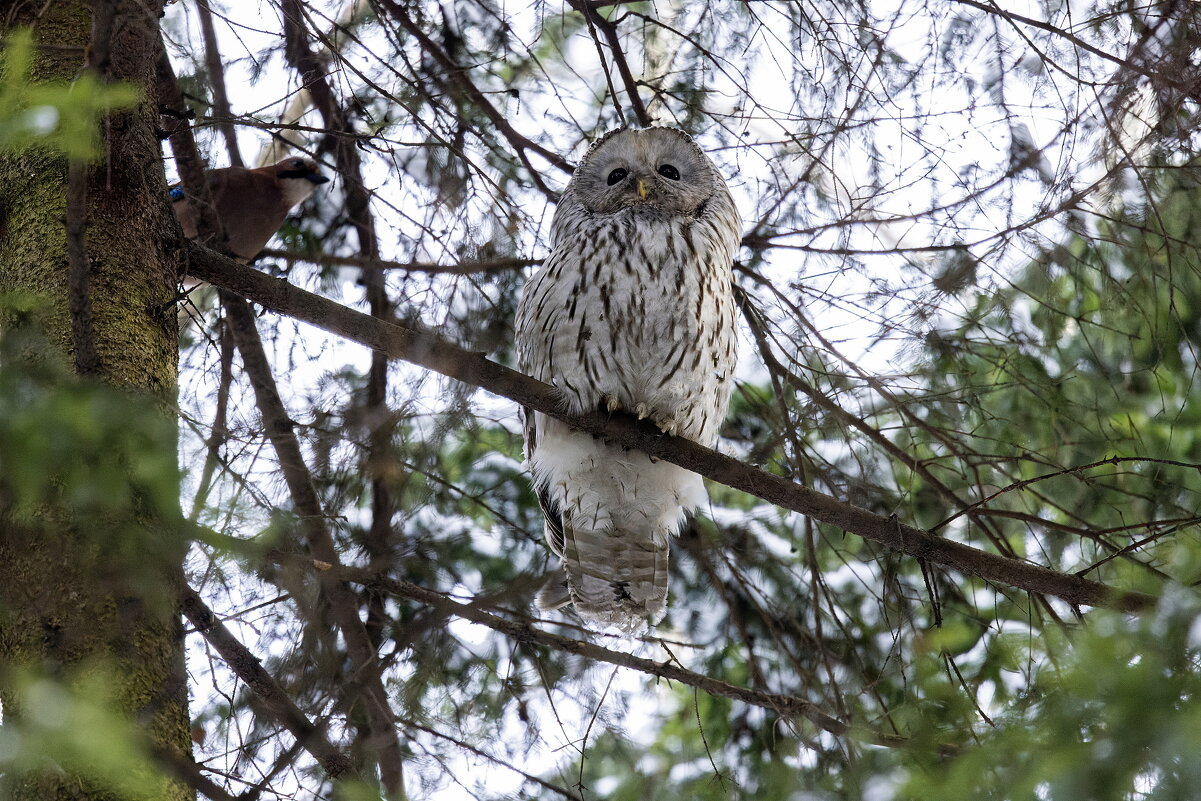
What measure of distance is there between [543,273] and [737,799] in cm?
166

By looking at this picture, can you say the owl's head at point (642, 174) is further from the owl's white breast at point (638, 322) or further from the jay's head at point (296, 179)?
the jay's head at point (296, 179)

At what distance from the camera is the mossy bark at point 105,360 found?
1.39 meters

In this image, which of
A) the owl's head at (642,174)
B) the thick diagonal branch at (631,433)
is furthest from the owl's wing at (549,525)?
the owl's head at (642,174)

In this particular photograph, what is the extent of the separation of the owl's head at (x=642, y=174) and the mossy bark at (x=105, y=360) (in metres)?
1.54

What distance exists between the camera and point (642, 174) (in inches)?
135

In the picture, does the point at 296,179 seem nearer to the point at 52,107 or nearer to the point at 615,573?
the point at 615,573

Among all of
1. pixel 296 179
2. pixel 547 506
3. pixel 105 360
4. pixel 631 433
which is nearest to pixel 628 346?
pixel 631 433

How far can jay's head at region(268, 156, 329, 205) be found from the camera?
4.24 metres

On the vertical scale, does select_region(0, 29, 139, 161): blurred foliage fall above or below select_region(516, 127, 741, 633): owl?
below

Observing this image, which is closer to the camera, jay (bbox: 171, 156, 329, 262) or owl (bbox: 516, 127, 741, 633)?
owl (bbox: 516, 127, 741, 633)

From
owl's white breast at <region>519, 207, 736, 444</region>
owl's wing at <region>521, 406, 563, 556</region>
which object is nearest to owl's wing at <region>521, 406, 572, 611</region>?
owl's wing at <region>521, 406, 563, 556</region>

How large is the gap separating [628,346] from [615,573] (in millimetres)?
836

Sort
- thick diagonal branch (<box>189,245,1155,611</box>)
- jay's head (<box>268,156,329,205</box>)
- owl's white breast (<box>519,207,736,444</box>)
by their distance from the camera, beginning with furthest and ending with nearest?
jay's head (<box>268,156,329,205</box>)
owl's white breast (<box>519,207,736,444</box>)
thick diagonal branch (<box>189,245,1155,611</box>)

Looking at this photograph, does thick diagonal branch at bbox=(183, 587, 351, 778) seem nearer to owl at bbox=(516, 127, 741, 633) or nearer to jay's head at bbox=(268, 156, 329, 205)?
owl at bbox=(516, 127, 741, 633)
